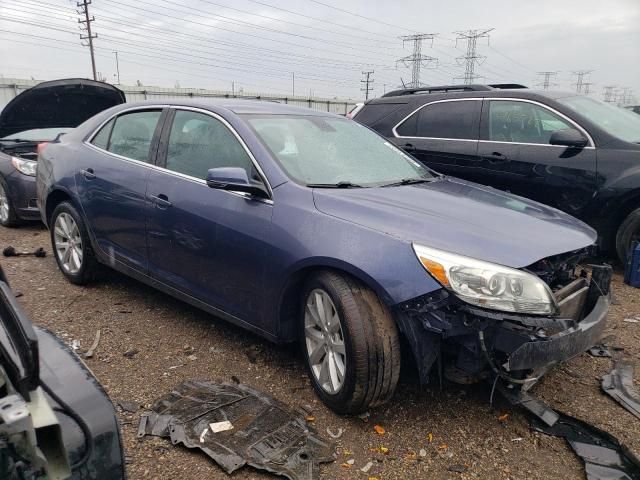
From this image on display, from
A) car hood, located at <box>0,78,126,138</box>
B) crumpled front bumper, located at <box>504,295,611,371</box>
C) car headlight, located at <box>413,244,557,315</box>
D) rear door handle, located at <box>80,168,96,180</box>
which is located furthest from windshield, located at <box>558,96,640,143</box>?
car hood, located at <box>0,78,126,138</box>

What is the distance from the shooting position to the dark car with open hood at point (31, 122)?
6.53 metres

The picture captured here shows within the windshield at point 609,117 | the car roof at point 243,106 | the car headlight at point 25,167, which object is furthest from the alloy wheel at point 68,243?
the windshield at point 609,117

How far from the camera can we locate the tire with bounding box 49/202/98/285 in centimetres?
442

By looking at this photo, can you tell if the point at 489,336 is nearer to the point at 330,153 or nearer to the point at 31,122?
the point at 330,153

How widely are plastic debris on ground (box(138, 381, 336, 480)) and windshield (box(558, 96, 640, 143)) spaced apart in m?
4.25

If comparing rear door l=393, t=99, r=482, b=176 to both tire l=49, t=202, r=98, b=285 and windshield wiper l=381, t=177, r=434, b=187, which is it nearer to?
windshield wiper l=381, t=177, r=434, b=187

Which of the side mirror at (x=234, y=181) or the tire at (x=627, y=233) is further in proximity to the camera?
the tire at (x=627, y=233)

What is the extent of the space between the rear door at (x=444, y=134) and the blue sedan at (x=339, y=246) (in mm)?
2023

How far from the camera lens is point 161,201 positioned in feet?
11.6

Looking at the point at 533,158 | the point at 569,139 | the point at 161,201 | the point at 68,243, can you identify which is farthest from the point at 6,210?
the point at 569,139

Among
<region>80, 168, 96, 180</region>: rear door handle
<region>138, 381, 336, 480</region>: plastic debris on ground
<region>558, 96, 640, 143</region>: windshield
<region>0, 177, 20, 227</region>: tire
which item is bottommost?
<region>138, 381, 336, 480</region>: plastic debris on ground

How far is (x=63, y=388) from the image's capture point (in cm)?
147

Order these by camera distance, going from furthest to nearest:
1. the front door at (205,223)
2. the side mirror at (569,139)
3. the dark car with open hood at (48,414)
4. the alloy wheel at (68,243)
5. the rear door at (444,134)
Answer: the rear door at (444,134) → the side mirror at (569,139) → the alloy wheel at (68,243) → the front door at (205,223) → the dark car with open hood at (48,414)

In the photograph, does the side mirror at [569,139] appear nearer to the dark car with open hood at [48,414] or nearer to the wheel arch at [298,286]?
the wheel arch at [298,286]
